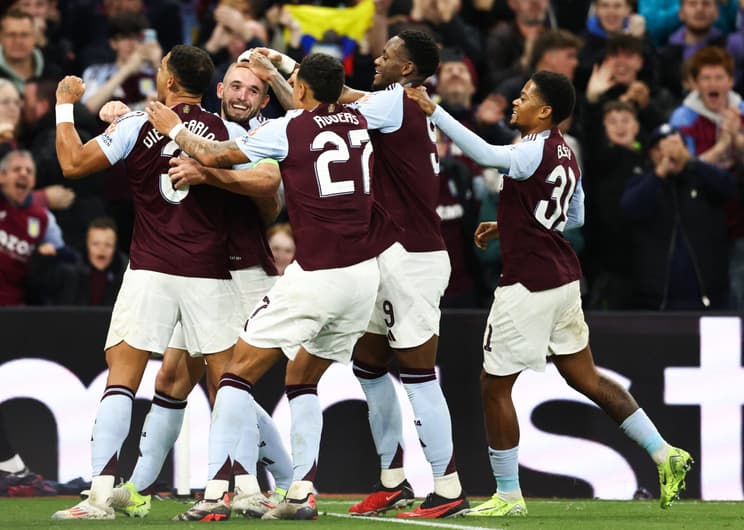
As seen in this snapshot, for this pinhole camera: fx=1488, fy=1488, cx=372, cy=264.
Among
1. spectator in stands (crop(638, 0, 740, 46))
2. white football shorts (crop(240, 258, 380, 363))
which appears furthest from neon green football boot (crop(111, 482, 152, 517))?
spectator in stands (crop(638, 0, 740, 46))

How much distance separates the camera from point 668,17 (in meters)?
14.4

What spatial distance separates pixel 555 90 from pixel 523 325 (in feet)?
4.41

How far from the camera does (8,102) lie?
11992 mm

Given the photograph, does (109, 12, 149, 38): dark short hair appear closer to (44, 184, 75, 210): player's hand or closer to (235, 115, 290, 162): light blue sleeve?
(44, 184, 75, 210): player's hand

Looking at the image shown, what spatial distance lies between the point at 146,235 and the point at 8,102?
4340 millimetres

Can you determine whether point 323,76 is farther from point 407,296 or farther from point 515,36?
point 515,36

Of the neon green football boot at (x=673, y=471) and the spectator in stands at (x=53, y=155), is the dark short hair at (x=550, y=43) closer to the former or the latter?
the spectator in stands at (x=53, y=155)

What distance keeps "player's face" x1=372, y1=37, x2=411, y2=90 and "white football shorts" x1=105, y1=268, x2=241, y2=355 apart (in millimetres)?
1475

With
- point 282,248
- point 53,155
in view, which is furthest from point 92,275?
point 282,248

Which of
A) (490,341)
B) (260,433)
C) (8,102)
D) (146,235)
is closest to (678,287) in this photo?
(490,341)

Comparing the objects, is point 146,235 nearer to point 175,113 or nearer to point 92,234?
point 175,113

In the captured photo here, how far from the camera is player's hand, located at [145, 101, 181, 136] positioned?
311 inches

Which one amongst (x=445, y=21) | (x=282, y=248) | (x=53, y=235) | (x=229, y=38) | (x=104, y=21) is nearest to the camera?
(x=282, y=248)

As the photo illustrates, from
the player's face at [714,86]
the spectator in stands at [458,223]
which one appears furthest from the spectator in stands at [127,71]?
the player's face at [714,86]
